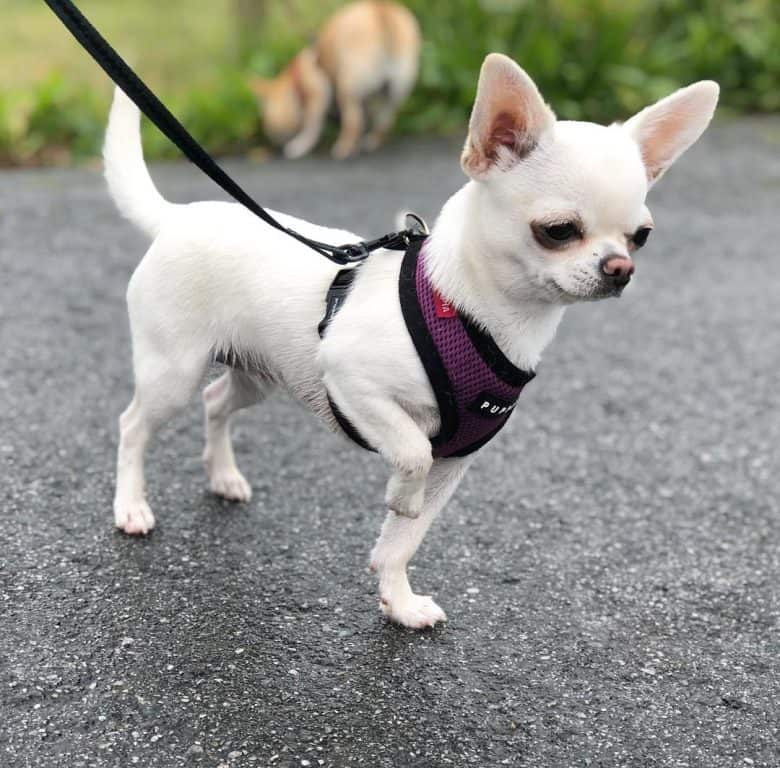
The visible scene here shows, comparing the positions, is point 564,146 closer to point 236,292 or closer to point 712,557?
point 236,292

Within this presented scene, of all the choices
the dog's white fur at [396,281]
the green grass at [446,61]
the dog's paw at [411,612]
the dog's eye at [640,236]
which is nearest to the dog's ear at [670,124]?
the dog's white fur at [396,281]

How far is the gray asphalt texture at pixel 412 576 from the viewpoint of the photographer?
245cm

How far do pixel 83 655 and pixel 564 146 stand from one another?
170 cm

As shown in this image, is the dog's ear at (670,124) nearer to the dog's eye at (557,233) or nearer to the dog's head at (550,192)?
the dog's head at (550,192)

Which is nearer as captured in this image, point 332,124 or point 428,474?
point 428,474

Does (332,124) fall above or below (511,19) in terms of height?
below

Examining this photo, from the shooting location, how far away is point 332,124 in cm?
912

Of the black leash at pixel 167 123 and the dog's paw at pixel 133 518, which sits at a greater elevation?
the black leash at pixel 167 123

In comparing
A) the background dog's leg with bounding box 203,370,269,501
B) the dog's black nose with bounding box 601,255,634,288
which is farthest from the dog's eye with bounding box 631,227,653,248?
the background dog's leg with bounding box 203,370,269,501

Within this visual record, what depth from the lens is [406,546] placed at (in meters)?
2.80

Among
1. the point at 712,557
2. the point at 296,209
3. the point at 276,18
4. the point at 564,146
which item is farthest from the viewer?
the point at 276,18

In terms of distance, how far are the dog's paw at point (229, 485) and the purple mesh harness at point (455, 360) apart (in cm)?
118

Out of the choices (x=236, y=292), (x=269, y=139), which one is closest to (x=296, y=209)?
(x=269, y=139)

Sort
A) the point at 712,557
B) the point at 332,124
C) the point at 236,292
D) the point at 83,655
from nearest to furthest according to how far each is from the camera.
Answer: the point at 83,655, the point at 236,292, the point at 712,557, the point at 332,124
